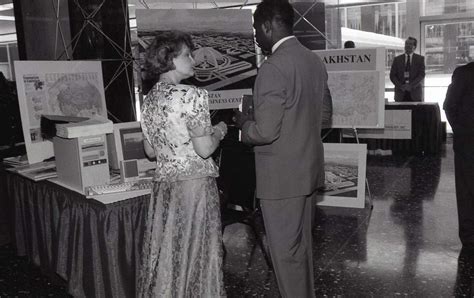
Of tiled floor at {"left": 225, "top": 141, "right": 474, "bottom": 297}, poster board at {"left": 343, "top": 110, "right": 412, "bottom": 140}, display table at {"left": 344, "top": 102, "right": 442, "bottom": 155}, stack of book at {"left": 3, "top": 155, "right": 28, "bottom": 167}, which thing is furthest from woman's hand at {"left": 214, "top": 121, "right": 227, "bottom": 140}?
display table at {"left": 344, "top": 102, "right": 442, "bottom": 155}

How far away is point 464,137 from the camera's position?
3.12m

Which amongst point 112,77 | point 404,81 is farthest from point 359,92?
point 404,81

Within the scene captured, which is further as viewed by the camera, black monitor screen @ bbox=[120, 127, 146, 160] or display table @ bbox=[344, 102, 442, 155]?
display table @ bbox=[344, 102, 442, 155]

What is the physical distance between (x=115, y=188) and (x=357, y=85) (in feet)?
8.55

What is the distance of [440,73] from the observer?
31.4ft

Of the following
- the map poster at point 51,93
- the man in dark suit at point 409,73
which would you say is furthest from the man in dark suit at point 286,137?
the man in dark suit at point 409,73

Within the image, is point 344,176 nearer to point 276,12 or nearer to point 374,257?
point 374,257

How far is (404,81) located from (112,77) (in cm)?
535

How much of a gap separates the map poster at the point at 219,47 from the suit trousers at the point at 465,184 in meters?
1.92

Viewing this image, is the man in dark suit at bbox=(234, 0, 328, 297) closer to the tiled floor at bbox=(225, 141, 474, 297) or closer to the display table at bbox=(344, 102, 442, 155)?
the tiled floor at bbox=(225, 141, 474, 297)

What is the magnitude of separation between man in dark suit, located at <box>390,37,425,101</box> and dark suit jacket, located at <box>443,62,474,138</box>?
194 inches

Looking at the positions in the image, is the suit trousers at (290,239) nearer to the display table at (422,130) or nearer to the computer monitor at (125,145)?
the computer monitor at (125,145)

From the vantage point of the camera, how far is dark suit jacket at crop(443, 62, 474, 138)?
119 inches

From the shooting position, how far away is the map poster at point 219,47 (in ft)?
13.3
